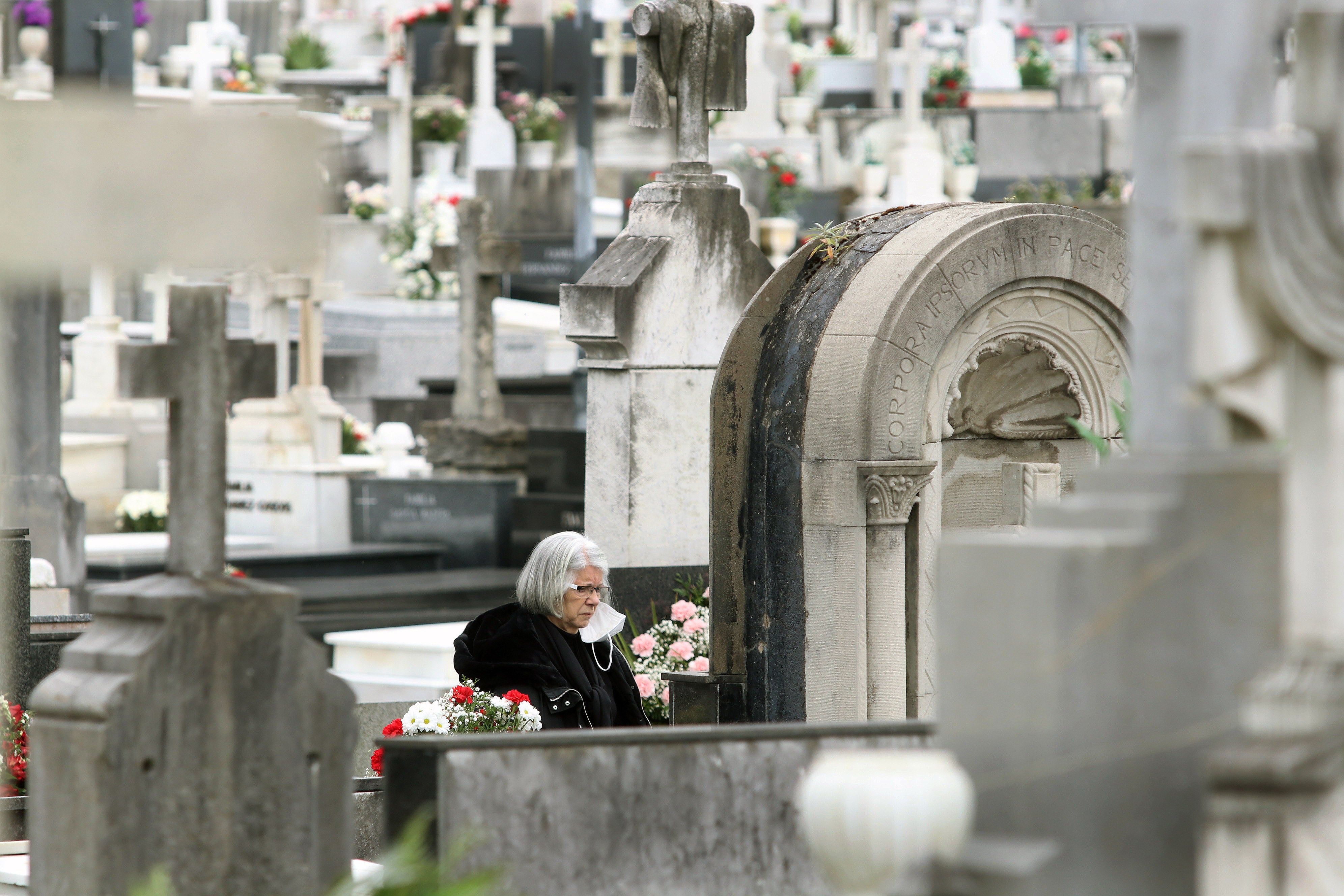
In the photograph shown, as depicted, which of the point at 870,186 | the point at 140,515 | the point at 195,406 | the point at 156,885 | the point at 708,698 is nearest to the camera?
the point at 156,885

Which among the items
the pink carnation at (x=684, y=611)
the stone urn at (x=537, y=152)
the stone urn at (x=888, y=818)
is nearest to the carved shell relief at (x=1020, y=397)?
the pink carnation at (x=684, y=611)

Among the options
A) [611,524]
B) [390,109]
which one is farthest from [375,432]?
[611,524]

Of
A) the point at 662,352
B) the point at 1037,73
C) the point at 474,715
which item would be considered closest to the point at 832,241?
the point at 474,715

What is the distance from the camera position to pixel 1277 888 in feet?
8.13

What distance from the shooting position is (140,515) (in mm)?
13664

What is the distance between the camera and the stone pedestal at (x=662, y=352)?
8.19m

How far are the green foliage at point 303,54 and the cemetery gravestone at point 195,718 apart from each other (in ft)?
76.8

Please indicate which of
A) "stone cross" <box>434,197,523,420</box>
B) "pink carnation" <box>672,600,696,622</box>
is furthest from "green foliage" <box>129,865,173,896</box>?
"stone cross" <box>434,197,523,420</box>

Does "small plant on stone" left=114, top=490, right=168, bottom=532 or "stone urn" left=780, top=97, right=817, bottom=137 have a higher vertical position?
"stone urn" left=780, top=97, right=817, bottom=137

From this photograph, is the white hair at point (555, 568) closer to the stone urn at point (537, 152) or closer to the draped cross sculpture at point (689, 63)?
the draped cross sculpture at point (689, 63)

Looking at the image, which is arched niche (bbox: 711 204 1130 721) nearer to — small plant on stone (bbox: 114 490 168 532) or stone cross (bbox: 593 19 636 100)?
small plant on stone (bbox: 114 490 168 532)

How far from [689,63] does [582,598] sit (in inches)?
134

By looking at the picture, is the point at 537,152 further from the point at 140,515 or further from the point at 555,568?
the point at 555,568

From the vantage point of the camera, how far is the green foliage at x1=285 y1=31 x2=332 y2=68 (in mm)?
25906
